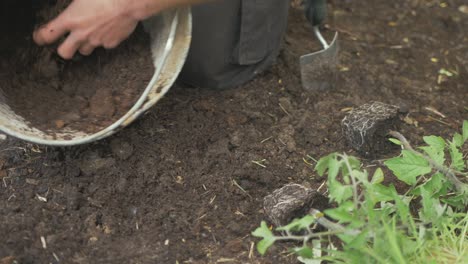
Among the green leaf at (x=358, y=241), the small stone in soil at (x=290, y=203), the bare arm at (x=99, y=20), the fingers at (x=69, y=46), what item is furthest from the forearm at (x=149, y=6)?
the green leaf at (x=358, y=241)

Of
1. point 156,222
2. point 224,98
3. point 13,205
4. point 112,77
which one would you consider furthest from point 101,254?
point 224,98

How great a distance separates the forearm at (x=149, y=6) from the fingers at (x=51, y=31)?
199 mm

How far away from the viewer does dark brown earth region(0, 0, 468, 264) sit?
184cm

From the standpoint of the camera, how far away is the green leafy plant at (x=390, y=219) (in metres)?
1.60

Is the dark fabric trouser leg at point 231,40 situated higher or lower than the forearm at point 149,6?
lower

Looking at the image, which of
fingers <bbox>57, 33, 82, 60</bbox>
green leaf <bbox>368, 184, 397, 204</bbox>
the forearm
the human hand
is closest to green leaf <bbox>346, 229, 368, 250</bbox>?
green leaf <bbox>368, 184, 397, 204</bbox>

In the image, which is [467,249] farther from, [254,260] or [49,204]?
[49,204]

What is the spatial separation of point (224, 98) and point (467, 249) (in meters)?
0.93

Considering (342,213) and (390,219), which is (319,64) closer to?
(390,219)

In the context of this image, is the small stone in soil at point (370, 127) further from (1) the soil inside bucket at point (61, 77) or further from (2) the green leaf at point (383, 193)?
(1) the soil inside bucket at point (61, 77)

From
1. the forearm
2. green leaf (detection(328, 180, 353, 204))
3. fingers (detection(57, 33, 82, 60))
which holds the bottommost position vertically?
green leaf (detection(328, 180, 353, 204))

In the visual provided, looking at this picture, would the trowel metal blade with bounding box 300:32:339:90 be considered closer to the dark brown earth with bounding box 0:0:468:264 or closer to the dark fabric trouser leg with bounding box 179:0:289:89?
the dark brown earth with bounding box 0:0:468:264

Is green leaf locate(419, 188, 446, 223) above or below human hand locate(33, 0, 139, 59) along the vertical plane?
below

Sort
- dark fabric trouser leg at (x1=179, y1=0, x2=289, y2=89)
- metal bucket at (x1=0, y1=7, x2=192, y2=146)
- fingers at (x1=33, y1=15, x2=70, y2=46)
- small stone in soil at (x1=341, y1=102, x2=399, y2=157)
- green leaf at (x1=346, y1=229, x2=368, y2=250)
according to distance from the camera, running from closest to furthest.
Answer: green leaf at (x1=346, y1=229, x2=368, y2=250) → metal bucket at (x1=0, y1=7, x2=192, y2=146) → fingers at (x1=33, y1=15, x2=70, y2=46) → small stone in soil at (x1=341, y1=102, x2=399, y2=157) → dark fabric trouser leg at (x1=179, y1=0, x2=289, y2=89)
